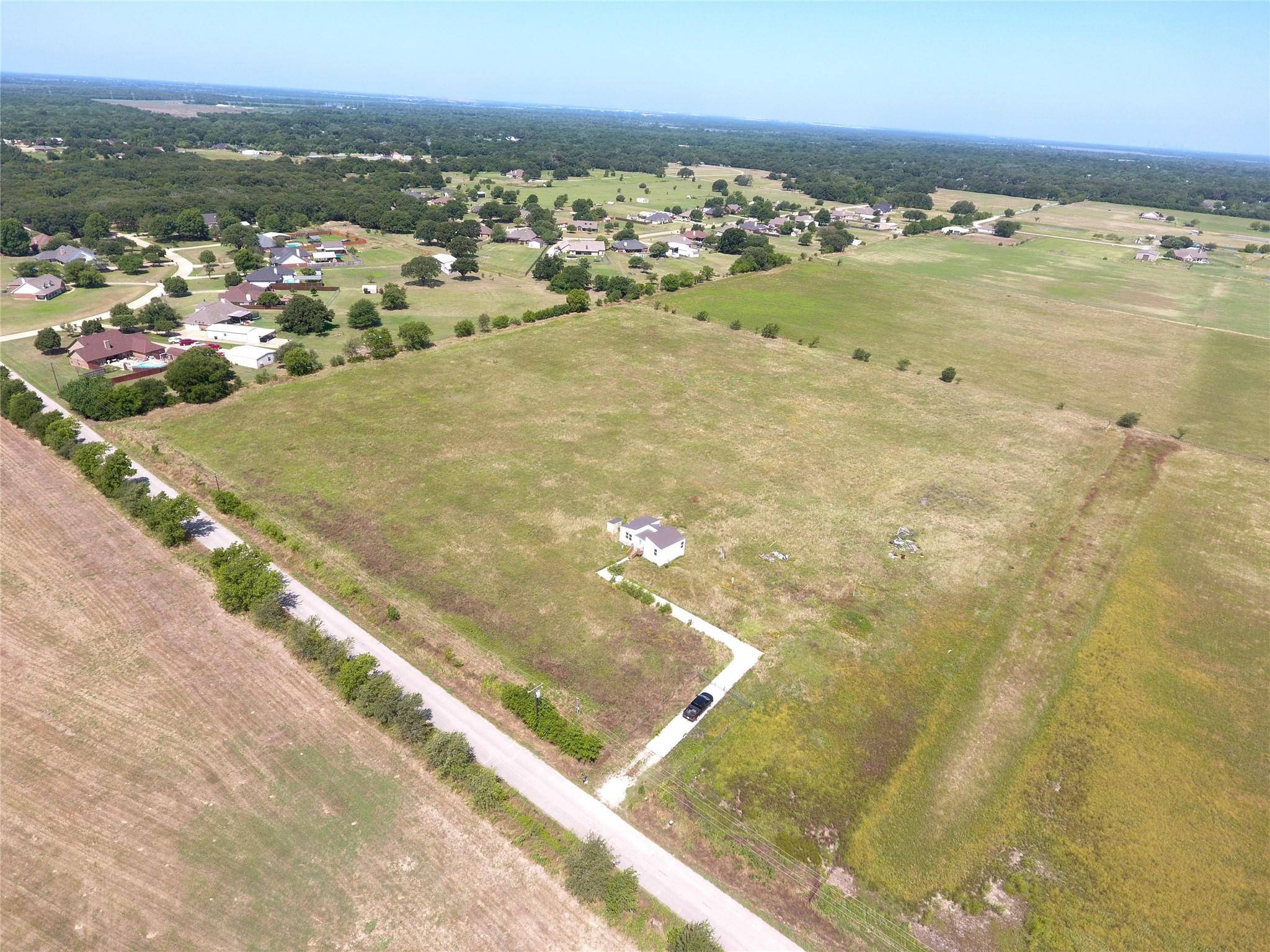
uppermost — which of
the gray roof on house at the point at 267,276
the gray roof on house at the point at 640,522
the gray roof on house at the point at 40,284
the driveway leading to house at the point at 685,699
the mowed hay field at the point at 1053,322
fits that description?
the mowed hay field at the point at 1053,322

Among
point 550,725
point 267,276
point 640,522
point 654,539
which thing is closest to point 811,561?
point 654,539

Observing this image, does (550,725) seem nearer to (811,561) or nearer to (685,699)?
(685,699)

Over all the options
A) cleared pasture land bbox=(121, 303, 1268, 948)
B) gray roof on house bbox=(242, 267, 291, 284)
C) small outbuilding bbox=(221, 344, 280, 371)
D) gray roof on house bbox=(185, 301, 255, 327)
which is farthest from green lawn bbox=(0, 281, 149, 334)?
cleared pasture land bbox=(121, 303, 1268, 948)

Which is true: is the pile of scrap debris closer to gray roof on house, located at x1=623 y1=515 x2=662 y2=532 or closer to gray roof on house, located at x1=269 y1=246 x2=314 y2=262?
gray roof on house, located at x1=623 y1=515 x2=662 y2=532

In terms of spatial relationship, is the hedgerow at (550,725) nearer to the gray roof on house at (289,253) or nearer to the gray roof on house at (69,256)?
the gray roof on house at (289,253)

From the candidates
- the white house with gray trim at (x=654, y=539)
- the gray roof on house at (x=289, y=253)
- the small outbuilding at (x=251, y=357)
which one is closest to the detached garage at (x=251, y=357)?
the small outbuilding at (x=251, y=357)

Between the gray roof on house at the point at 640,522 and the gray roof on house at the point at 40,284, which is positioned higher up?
the gray roof on house at the point at 640,522
